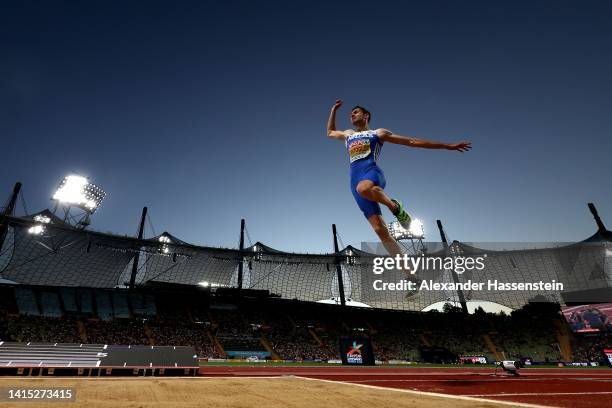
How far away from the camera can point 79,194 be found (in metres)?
34.2

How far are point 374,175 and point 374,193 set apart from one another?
0.33 m

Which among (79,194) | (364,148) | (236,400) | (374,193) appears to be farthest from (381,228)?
(79,194)

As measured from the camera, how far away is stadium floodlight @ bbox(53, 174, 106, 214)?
33.8 metres

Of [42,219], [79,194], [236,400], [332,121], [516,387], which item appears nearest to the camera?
[236,400]

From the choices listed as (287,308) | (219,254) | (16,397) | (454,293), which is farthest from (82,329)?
(454,293)

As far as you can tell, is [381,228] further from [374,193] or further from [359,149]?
[359,149]

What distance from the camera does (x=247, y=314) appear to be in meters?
43.9

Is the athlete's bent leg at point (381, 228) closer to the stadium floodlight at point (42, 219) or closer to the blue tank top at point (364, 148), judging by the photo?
the blue tank top at point (364, 148)

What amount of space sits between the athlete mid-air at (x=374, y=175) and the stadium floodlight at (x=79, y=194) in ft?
122

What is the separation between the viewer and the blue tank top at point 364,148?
4.76 m

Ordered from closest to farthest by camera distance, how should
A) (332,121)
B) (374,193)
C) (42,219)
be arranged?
(374,193) → (332,121) → (42,219)

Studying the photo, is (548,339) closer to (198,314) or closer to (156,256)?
(198,314)

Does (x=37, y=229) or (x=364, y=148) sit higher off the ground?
(x=37, y=229)

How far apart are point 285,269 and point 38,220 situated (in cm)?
2991
